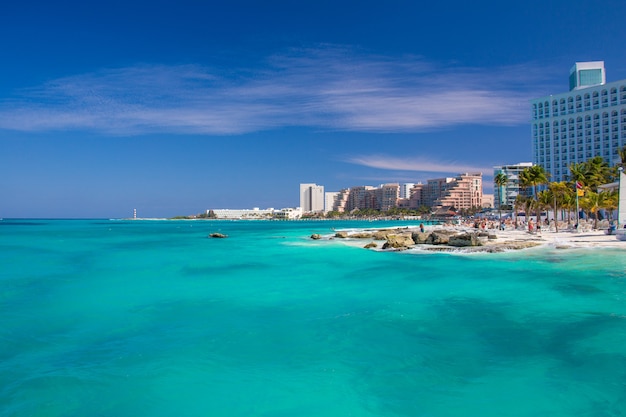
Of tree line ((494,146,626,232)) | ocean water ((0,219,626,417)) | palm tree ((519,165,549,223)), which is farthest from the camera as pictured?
palm tree ((519,165,549,223))

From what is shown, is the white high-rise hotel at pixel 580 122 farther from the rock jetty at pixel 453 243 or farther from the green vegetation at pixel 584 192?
the rock jetty at pixel 453 243

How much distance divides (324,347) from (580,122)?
137 metres

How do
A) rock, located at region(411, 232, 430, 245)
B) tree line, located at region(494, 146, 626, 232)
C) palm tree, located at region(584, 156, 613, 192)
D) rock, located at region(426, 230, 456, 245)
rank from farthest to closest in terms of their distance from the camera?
palm tree, located at region(584, 156, 613, 192)
tree line, located at region(494, 146, 626, 232)
rock, located at region(411, 232, 430, 245)
rock, located at region(426, 230, 456, 245)

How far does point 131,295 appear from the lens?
19.0m

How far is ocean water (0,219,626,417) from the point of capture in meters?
8.01

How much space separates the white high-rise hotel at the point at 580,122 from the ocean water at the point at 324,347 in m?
113

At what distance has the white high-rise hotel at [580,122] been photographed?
11375cm

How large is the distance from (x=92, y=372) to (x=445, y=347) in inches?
317

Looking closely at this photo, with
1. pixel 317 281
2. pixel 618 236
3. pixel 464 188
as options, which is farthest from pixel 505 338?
pixel 464 188

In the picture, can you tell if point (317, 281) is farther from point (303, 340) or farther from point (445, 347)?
point (445, 347)

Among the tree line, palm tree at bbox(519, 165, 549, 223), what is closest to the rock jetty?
the tree line

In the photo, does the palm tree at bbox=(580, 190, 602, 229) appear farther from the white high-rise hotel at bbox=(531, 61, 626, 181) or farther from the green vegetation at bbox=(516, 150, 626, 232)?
the white high-rise hotel at bbox=(531, 61, 626, 181)

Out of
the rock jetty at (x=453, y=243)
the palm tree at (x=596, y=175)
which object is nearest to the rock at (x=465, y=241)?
the rock jetty at (x=453, y=243)

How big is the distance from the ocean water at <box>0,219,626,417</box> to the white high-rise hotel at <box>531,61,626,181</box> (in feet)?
371
